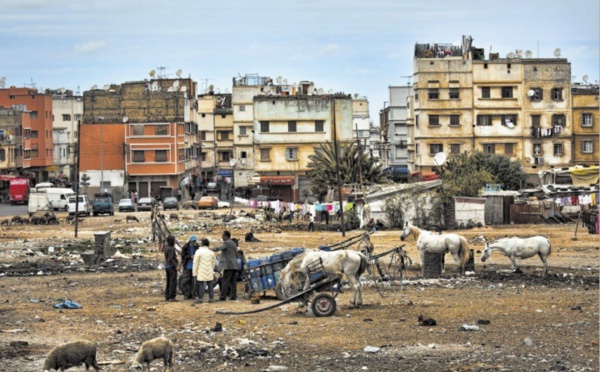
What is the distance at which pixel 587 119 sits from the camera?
84688mm

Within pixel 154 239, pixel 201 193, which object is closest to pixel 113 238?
pixel 154 239

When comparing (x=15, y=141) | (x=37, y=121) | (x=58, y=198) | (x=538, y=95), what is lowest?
(x=58, y=198)

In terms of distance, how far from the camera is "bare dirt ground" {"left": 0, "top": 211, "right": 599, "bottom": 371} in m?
18.6

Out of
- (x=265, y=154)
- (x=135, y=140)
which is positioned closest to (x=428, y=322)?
(x=265, y=154)

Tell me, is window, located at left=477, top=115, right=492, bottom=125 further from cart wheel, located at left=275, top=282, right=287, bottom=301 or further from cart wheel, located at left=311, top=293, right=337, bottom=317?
cart wheel, located at left=311, top=293, right=337, bottom=317

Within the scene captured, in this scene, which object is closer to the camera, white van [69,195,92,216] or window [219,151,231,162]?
white van [69,195,92,216]

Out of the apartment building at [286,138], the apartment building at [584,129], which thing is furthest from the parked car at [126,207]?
the apartment building at [584,129]

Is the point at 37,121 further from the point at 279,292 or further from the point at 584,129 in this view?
the point at 279,292

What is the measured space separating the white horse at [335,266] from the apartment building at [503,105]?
5763cm

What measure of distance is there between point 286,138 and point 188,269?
58730 mm

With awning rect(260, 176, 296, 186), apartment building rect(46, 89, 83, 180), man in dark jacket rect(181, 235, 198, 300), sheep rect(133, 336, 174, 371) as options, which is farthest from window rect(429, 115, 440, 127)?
sheep rect(133, 336, 174, 371)

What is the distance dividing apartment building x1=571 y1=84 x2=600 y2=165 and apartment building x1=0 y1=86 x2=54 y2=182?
56335 mm

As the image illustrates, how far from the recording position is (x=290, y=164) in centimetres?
8512

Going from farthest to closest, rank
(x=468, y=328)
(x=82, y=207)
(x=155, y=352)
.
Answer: (x=82, y=207), (x=468, y=328), (x=155, y=352)
